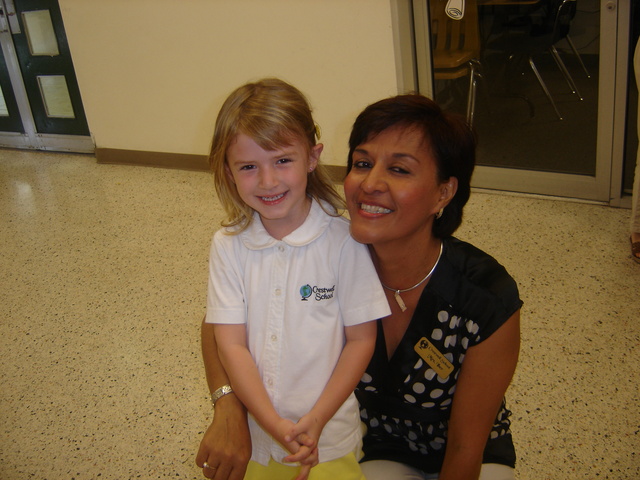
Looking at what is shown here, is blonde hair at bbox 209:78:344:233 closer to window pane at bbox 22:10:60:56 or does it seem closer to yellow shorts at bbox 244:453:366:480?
yellow shorts at bbox 244:453:366:480

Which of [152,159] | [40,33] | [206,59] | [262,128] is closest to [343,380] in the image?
[262,128]

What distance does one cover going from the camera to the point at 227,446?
4.05 feet

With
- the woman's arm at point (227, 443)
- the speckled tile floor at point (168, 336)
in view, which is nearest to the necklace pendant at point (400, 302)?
the woman's arm at point (227, 443)

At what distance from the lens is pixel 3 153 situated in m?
5.16

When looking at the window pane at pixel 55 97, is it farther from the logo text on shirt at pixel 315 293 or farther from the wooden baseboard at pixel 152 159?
the logo text on shirt at pixel 315 293

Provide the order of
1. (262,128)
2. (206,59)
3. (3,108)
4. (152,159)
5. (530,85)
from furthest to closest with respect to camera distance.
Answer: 1. (3,108)
2. (152,159)
3. (206,59)
4. (530,85)
5. (262,128)

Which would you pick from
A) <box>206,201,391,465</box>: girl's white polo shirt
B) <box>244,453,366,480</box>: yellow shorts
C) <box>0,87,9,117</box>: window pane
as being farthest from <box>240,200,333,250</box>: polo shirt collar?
<box>0,87,9,117</box>: window pane

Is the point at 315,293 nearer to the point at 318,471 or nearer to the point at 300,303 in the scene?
the point at 300,303

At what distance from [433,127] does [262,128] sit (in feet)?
1.08

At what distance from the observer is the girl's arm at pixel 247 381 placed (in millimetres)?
1167

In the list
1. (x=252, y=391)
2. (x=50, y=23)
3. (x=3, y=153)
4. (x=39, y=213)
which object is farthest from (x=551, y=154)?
(x=3, y=153)

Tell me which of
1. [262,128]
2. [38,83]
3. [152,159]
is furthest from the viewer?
[38,83]

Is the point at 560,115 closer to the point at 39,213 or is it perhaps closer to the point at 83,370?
the point at 83,370

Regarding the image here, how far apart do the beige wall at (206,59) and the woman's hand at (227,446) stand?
256 centimetres
